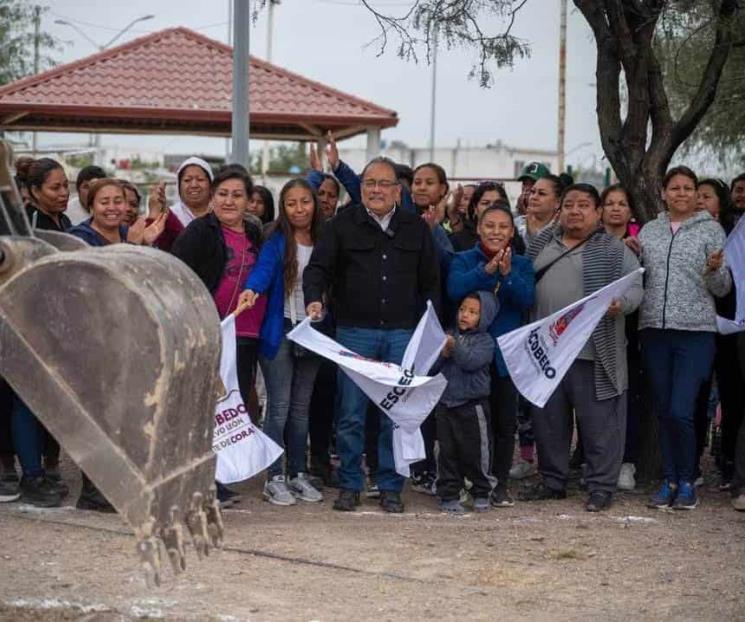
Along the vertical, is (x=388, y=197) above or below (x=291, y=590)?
above

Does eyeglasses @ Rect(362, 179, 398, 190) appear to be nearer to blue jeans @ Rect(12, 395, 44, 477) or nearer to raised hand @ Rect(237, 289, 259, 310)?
raised hand @ Rect(237, 289, 259, 310)

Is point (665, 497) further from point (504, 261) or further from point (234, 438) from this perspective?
point (234, 438)

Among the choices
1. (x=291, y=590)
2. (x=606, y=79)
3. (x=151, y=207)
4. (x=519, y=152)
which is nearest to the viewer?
(x=291, y=590)

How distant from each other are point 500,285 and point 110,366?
4911 millimetres

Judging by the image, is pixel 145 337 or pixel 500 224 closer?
pixel 145 337

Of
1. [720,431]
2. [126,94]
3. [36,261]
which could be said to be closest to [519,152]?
[126,94]

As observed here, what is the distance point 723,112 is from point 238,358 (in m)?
10.7

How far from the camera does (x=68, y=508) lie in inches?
328

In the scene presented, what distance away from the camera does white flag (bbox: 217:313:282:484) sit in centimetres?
835

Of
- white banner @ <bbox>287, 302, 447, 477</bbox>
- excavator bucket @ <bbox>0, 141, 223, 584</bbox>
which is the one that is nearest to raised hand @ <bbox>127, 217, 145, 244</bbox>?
white banner @ <bbox>287, 302, 447, 477</bbox>

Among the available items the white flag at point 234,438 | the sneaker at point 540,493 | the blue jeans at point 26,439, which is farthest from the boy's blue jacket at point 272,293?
the sneaker at point 540,493

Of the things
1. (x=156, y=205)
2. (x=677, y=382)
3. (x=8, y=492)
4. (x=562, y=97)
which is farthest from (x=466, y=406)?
(x=562, y=97)

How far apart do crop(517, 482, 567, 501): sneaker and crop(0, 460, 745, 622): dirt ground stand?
291 mm

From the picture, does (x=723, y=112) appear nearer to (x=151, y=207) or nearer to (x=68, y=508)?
(x=151, y=207)
